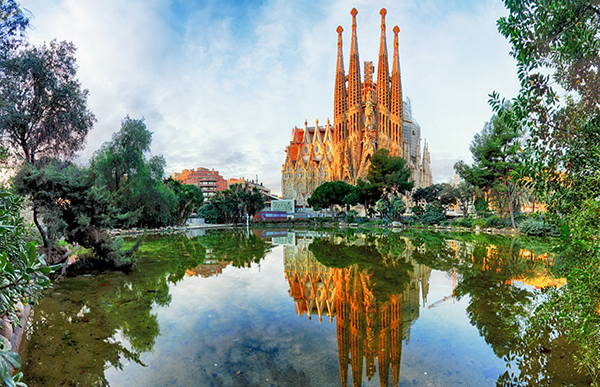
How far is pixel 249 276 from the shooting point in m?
7.98

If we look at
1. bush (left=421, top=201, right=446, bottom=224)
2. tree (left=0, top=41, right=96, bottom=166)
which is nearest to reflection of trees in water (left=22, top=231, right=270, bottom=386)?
tree (left=0, top=41, right=96, bottom=166)

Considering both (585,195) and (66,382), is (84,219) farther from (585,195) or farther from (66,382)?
(585,195)

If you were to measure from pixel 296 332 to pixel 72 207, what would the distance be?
7.22 metres

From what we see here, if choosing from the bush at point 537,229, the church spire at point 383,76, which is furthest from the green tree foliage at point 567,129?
the church spire at point 383,76

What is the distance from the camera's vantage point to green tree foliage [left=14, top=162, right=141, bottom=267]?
6935 millimetres

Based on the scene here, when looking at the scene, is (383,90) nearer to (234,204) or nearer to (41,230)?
Result: (234,204)

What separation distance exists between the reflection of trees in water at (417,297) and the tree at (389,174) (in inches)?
908

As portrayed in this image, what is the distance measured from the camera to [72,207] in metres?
7.63

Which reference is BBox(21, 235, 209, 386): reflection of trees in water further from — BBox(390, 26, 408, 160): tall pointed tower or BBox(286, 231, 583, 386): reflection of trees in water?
BBox(390, 26, 408, 160): tall pointed tower

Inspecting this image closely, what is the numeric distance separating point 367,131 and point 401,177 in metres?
16.1

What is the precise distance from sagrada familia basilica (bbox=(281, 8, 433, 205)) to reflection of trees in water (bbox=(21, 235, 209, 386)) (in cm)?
4406

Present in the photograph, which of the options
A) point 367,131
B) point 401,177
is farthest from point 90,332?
point 367,131

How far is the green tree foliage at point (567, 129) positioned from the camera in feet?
7.46

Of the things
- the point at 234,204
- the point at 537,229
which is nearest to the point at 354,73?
the point at 234,204
